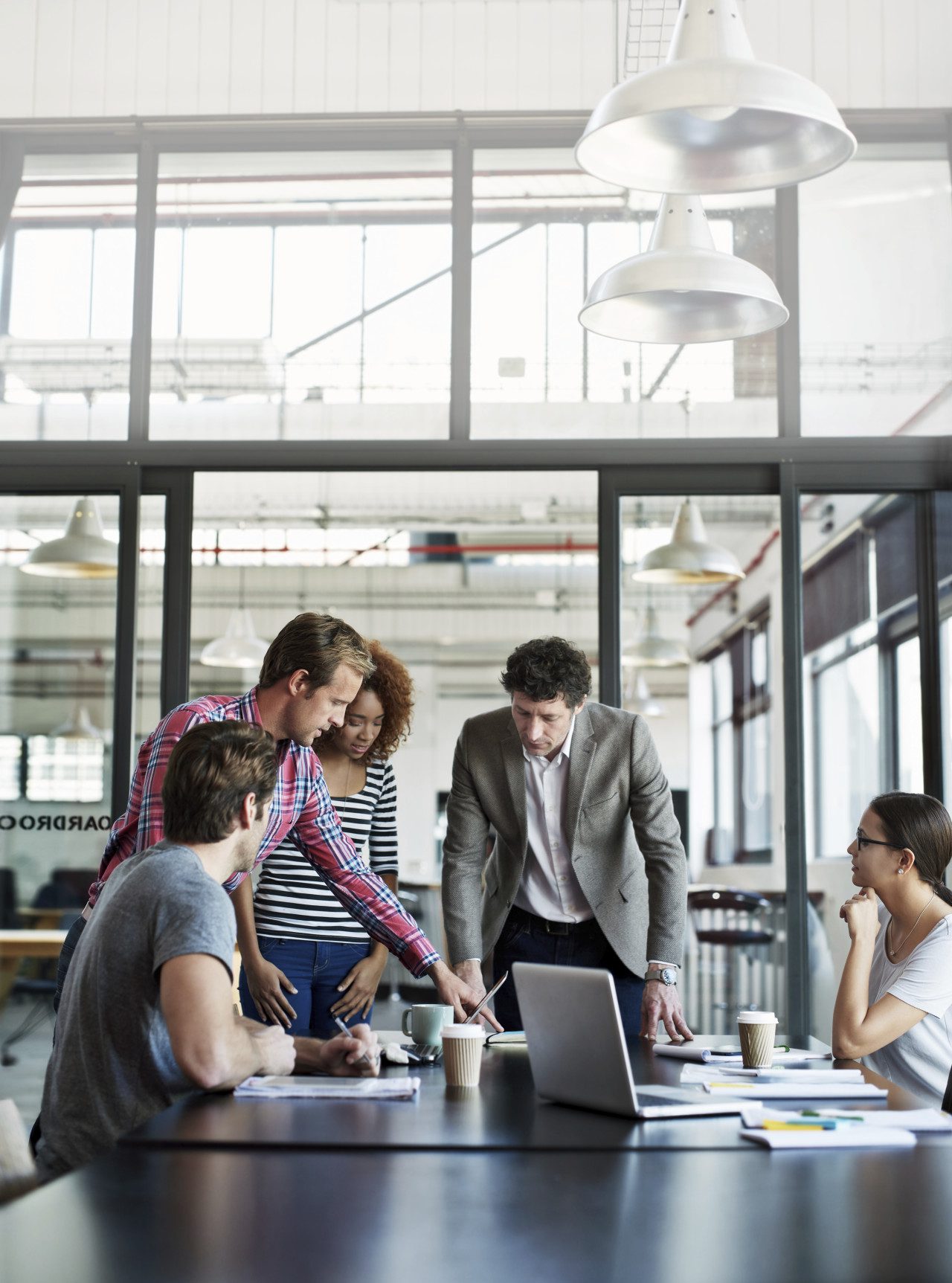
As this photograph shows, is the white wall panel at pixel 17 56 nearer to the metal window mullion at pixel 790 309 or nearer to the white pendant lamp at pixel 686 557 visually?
the metal window mullion at pixel 790 309

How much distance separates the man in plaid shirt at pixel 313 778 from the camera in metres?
2.68

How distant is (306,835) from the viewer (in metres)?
2.90

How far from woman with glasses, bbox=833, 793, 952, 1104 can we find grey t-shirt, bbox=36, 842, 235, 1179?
123 centimetres

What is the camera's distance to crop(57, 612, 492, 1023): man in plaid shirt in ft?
8.80

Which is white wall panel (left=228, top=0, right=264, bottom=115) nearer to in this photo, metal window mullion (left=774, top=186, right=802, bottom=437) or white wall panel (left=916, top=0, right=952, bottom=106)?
metal window mullion (left=774, top=186, right=802, bottom=437)

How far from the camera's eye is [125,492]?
463 cm

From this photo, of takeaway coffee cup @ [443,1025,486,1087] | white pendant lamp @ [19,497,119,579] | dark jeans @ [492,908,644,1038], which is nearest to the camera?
takeaway coffee cup @ [443,1025,486,1087]

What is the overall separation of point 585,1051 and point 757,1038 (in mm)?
478

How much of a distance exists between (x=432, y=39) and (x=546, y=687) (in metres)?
2.76

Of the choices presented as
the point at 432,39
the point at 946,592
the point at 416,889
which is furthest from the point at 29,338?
the point at 416,889

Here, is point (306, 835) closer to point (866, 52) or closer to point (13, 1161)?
point (13, 1161)

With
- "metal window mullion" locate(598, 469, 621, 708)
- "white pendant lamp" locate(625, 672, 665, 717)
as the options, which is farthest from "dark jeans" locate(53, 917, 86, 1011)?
"white pendant lamp" locate(625, 672, 665, 717)

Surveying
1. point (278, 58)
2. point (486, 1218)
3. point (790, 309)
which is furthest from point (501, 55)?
point (486, 1218)

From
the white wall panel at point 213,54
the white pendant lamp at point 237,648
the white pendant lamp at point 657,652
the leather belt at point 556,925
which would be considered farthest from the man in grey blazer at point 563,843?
the white pendant lamp at point 237,648
